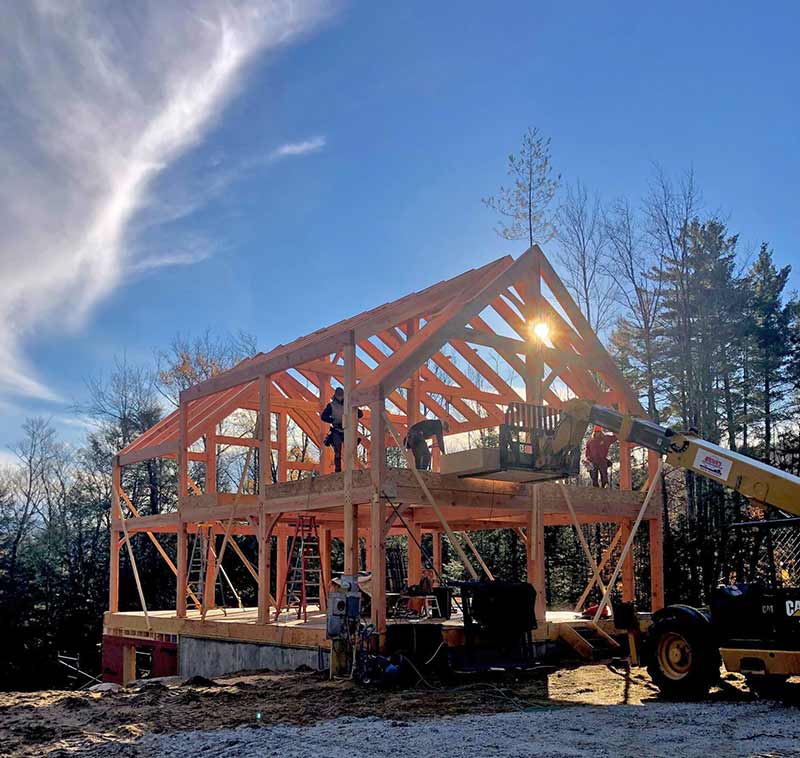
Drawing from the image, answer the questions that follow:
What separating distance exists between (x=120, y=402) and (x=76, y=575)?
25.6ft

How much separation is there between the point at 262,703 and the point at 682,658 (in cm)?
506

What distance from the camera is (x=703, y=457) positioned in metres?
10.8

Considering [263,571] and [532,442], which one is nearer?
[532,442]

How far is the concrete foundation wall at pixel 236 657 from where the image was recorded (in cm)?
1434

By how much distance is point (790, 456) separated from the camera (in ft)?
88.5

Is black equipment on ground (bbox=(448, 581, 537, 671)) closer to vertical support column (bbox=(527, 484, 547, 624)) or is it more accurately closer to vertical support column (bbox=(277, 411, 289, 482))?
vertical support column (bbox=(527, 484, 547, 624))

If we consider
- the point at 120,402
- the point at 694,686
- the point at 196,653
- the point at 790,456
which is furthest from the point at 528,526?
the point at 120,402

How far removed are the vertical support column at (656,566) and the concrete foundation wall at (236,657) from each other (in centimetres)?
722

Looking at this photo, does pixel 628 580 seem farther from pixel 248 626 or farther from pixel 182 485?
pixel 182 485

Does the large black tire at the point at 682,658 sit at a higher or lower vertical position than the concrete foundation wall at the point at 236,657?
higher

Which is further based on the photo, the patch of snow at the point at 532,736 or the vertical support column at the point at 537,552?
the vertical support column at the point at 537,552

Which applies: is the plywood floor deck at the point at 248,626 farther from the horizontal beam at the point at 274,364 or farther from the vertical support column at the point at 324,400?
the horizontal beam at the point at 274,364

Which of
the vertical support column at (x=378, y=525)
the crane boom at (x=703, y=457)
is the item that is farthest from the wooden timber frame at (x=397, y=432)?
the crane boom at (x=703, y=457)

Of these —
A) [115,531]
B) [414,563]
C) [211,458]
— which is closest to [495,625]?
[414,563]
